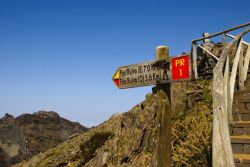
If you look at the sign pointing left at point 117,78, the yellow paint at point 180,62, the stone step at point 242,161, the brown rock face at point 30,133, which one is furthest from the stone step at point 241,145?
the brown rock face at point 30,133

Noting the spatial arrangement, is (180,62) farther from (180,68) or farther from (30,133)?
(30,133)

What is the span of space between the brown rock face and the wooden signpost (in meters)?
33.5

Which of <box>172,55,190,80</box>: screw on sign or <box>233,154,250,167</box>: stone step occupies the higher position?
<box>172,55,190,80</box>: screw on sign

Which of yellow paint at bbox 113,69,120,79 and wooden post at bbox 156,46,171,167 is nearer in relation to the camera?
wooden post at bbox 156,46,171,167

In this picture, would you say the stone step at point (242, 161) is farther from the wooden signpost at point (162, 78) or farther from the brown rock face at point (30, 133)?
the brown rock face at point (30, 133)

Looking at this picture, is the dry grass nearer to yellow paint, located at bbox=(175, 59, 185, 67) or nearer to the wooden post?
the wooden post

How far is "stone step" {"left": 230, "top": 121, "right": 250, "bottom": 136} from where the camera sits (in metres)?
5.23

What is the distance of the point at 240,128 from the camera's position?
17.4ft

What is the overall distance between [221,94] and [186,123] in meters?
3.68

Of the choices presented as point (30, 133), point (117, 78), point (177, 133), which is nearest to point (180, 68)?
point (117, 78)

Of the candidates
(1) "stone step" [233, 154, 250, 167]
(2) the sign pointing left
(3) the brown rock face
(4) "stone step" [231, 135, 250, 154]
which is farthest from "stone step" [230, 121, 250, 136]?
(3) the brown rock face

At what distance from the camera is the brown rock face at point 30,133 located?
38.5 m

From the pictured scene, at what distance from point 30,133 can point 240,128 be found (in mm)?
39361

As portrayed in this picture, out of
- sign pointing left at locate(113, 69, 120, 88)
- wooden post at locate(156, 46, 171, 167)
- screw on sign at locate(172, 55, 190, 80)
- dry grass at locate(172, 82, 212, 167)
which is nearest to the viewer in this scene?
wooden post at locate(156, 46, 171, 167)
